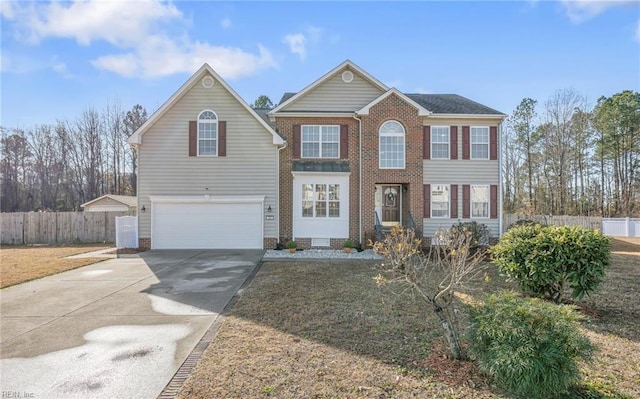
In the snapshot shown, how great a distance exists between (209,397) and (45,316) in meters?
4.78

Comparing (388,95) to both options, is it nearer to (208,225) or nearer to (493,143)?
(493,143)

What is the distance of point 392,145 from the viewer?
14570 mm

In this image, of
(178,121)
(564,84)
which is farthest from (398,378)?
(564,84)

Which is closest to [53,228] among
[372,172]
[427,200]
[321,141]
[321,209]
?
[321,209]

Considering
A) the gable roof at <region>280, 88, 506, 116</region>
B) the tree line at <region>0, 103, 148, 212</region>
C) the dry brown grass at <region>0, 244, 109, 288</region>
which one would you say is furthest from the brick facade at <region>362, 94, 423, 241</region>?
the tree line at <region>0, 103, 148, 212</region>

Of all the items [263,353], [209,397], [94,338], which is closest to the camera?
[209,397]

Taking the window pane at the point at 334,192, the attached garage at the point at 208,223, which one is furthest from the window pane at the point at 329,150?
the attached garage at the point at 208,223

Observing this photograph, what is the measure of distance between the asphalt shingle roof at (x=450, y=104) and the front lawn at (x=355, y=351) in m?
9.91

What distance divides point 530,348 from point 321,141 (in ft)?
41.2

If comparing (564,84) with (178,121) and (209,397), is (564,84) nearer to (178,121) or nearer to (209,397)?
(178,121)

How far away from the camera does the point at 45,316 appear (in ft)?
19.1

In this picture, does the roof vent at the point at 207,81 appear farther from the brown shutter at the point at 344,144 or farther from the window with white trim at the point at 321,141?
the brown shutter at the point at 344,144

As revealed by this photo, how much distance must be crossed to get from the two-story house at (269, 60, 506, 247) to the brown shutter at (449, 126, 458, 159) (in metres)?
0.05

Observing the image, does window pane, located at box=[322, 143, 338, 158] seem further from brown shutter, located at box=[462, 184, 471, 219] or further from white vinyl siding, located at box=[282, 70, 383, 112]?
brown shutter, located at box=[462, 184, 471, 219]
